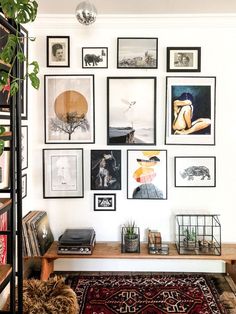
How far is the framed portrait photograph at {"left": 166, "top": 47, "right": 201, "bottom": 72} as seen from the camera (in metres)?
2.97

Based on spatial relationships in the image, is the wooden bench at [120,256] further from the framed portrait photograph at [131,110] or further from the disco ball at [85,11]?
the disco ball at [85,11]

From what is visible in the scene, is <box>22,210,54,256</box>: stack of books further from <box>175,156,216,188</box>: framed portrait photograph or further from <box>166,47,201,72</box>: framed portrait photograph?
<box>166,47,201,72</box>: framed portrait photograph

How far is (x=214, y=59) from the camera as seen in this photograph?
2.98m

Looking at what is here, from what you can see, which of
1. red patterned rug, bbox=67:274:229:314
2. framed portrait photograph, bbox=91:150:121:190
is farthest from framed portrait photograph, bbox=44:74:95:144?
red patterned rug, bbox=67:274:229:314

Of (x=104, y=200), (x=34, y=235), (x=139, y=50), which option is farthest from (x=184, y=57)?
(x=34, y=235)

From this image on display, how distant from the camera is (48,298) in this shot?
1.93 metres

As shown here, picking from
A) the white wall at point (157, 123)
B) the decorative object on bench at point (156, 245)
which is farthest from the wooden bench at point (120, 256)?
the white wall at point (157, 123)

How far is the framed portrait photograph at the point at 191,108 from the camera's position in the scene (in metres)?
2.98

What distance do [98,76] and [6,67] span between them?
1506mm

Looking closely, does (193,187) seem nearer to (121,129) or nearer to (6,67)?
(121,129)

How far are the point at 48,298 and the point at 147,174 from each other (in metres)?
1.49

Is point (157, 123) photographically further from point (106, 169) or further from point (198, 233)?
point (198, 233)

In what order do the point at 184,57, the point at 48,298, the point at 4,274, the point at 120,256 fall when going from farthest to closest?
the point at 184,57 → the point at 120,256 → the point at 48,298 → the point at 4,274

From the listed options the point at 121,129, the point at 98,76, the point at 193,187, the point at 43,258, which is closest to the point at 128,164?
the point at 121,129
